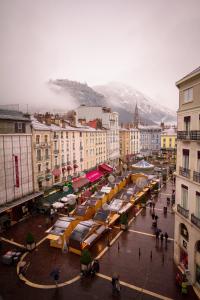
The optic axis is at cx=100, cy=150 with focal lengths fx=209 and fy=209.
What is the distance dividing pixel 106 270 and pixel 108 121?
183 feet

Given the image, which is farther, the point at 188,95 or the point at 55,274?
the point at 188,95

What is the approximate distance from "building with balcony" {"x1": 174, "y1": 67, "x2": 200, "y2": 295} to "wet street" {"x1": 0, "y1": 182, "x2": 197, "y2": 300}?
244 centimetres

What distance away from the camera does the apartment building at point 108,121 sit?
7231 cm

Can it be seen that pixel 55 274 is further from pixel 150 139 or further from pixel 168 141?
pixel 168 141

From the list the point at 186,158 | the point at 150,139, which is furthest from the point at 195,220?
the point at 150,139

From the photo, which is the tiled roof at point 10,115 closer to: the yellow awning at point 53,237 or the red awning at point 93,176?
the yellow awning at point 53,237

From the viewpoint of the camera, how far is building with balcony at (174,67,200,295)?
17750 millimetres

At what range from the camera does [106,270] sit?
21.1 meters

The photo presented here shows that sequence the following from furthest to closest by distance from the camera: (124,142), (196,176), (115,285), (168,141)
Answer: (168,141), (124,142), (115,285), (196,176)

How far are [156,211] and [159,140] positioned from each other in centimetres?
8106

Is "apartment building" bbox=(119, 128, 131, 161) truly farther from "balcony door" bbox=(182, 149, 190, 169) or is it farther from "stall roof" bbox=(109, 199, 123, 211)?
"balcony door" bbox=(182, 149, 190, 169)

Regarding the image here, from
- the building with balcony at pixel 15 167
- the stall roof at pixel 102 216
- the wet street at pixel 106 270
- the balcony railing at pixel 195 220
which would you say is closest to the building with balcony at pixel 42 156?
the building with balcony at pixel 15 167

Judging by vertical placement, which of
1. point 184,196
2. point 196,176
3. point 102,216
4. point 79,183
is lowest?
point 102,216

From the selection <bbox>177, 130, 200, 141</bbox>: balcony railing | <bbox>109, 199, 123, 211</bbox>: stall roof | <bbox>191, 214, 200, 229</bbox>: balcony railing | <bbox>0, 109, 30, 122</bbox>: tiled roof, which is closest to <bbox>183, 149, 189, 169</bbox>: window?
<bbox>177, 130, 200, 141</bbox>: balcony railing
